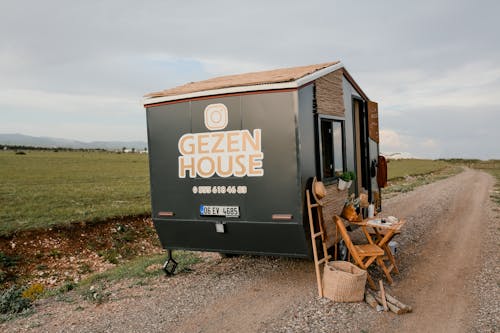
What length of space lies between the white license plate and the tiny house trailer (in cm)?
2

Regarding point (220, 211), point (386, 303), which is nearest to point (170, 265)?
point (220, 211)

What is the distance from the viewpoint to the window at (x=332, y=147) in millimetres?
7969

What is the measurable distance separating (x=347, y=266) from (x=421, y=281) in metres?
1.67

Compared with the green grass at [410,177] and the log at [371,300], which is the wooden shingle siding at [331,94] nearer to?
the log at [371,300]

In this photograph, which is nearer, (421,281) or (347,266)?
(347,266)

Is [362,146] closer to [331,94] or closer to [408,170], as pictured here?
[331,94]

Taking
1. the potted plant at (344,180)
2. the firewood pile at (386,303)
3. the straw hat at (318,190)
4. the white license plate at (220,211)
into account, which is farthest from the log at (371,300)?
the white license plate at (220,211)

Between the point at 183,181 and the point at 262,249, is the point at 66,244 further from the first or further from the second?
the point at 262,249

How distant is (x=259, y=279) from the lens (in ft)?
26.6

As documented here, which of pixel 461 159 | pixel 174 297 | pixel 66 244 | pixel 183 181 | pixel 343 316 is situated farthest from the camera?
pixel 461 159

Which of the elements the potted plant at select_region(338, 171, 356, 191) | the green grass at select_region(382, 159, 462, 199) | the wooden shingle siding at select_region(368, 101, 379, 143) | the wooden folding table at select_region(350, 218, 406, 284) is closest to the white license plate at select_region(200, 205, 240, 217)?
the potted plant at select_region(338, 171, 356, 191)

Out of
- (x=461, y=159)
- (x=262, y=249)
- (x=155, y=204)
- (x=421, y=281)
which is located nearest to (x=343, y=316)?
(x=262, y=249)

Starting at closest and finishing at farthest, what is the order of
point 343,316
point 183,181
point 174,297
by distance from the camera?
point 343,316, point 174,297, point 183,181

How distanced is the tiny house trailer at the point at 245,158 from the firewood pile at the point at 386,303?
1232mm
